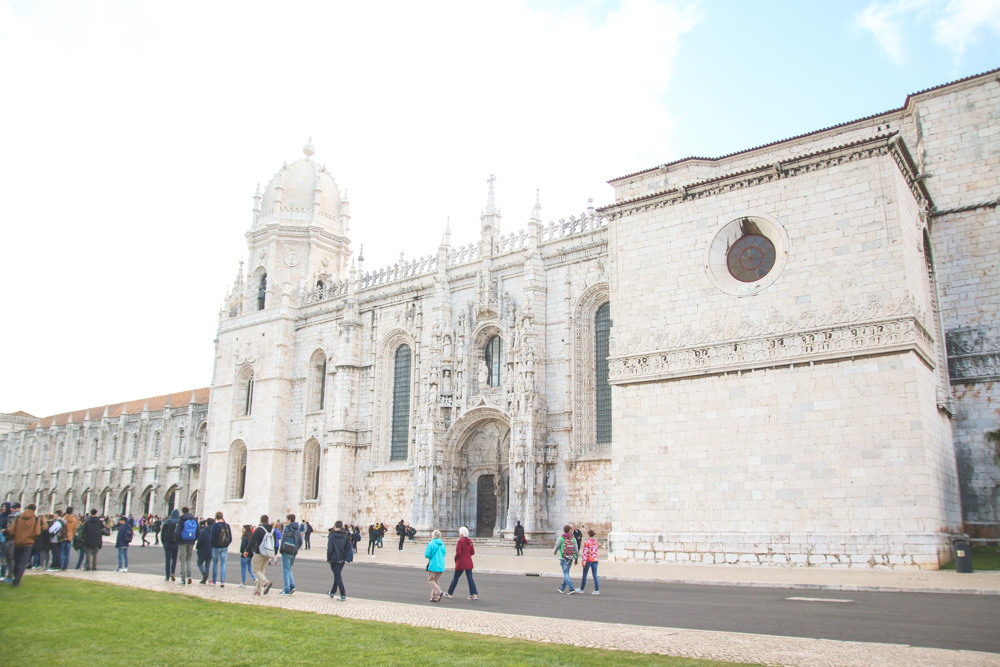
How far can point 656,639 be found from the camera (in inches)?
357

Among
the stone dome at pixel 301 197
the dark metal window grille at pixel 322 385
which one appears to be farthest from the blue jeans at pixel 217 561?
the stone dome at pixel 301 197

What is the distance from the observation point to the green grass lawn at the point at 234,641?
7.75 m

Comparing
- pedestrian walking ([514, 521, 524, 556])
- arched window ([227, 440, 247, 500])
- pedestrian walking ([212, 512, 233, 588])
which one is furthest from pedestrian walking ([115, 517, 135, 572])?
arched window ([227, 440, 247, 500])

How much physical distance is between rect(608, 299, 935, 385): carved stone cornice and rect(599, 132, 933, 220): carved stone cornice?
13.6ft

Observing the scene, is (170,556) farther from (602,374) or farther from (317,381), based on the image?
(317,381)

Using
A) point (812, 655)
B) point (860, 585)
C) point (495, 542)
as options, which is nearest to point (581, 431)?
point (495, 542)

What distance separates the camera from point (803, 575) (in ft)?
56.1

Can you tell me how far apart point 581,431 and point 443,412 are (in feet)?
22.2

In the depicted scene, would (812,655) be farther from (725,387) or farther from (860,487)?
(725,387)

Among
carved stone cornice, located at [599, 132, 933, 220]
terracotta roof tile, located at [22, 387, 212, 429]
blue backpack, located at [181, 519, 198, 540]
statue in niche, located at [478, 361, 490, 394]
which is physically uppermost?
carved stone cornice, located at [599, 132, 933, 220]

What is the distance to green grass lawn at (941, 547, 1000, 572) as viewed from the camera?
17.8 meters

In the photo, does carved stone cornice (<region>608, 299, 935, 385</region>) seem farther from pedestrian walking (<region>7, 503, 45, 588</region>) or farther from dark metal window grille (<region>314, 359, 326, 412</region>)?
dark metal window grille (<region>314, 359, 326, 412</region>)

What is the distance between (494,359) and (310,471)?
41.2ft

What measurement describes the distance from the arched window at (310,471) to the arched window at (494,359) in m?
11.3
